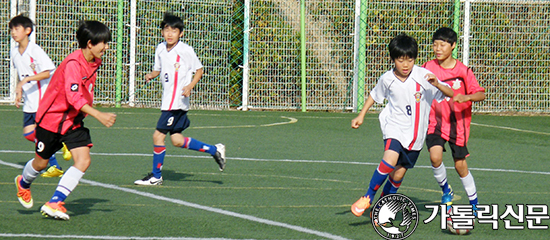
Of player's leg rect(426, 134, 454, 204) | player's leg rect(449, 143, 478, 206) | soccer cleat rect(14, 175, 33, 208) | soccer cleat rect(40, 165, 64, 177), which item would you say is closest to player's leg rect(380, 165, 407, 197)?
player's leg rect(426, 134, 454, 204)

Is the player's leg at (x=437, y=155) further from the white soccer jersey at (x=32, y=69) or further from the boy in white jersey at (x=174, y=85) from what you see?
the white soccer jersey at (x=32, y=69)

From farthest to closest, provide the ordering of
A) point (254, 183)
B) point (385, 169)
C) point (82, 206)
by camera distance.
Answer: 1. point (254, 183)
2. point (82, 206)
3. point (385, 169)

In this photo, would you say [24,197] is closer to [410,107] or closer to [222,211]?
[222,211]

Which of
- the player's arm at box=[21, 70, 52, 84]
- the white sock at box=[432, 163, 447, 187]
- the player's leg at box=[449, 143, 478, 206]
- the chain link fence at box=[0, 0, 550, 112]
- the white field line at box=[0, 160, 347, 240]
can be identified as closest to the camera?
the white field line at box=[0, 160, 347, 240]

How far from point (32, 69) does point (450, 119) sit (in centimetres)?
487

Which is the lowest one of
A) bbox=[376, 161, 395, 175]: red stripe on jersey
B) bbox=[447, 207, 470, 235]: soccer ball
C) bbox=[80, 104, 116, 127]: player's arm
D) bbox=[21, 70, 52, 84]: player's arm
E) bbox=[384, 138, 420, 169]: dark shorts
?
bbox=[447, 207, 470, 235]: soccer ball

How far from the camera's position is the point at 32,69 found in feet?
28.8

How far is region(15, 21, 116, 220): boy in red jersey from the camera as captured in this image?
6.11 meters

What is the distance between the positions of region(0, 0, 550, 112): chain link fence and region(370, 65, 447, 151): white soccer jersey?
11.3 metres

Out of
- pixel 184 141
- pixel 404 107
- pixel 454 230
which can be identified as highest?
pixel 404 107

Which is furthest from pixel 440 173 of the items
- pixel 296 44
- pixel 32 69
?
pixel 296 44

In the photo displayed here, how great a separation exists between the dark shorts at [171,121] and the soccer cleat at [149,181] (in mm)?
553

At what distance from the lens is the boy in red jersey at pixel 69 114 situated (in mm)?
6109

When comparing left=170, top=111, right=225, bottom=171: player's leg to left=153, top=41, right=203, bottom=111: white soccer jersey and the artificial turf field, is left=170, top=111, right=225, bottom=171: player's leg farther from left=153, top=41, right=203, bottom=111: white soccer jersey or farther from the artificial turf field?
the artificial turf field
